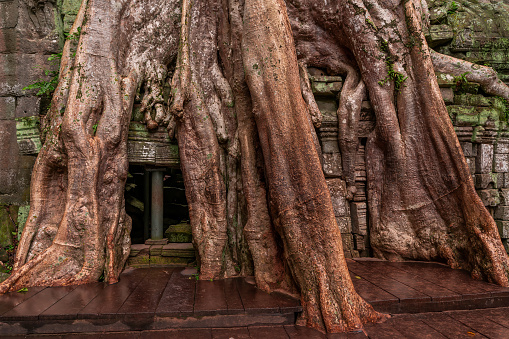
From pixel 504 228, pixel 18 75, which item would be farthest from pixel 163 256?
pixel 504 228

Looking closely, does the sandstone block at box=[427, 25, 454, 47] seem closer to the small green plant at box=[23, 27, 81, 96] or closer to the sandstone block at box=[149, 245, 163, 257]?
the sandstone block at box=[149, 245, 163, 257]

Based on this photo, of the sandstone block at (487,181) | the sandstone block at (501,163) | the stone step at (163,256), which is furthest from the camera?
the sandstone block at (501,163)

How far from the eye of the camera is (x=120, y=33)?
12.8ft

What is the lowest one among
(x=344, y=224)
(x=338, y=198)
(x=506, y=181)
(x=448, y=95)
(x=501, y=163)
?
(x=344, y=224)

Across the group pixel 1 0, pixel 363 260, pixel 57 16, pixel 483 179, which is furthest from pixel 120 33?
pixel 483 179

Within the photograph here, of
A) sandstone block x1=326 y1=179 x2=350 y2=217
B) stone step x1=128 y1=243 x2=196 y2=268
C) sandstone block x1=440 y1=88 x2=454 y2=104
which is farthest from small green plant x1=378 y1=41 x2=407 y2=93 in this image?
stone step x1=128 y1=243 x2=196 y2=268

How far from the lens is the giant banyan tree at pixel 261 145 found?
2.85 meters

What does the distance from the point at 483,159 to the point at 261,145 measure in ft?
11.2

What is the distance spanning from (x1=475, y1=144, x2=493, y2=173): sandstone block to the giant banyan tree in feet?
3.08

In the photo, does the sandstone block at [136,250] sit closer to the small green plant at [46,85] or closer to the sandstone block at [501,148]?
the small green plant at [46,85]

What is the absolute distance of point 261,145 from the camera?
3.10 m

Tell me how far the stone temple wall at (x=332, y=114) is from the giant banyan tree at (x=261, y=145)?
0.69 feet

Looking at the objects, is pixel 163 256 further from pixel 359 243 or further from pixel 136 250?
pixel 359 243

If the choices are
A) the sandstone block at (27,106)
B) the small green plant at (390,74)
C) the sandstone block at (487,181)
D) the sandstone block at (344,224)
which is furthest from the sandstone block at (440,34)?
the sandstone block at (27,106)
